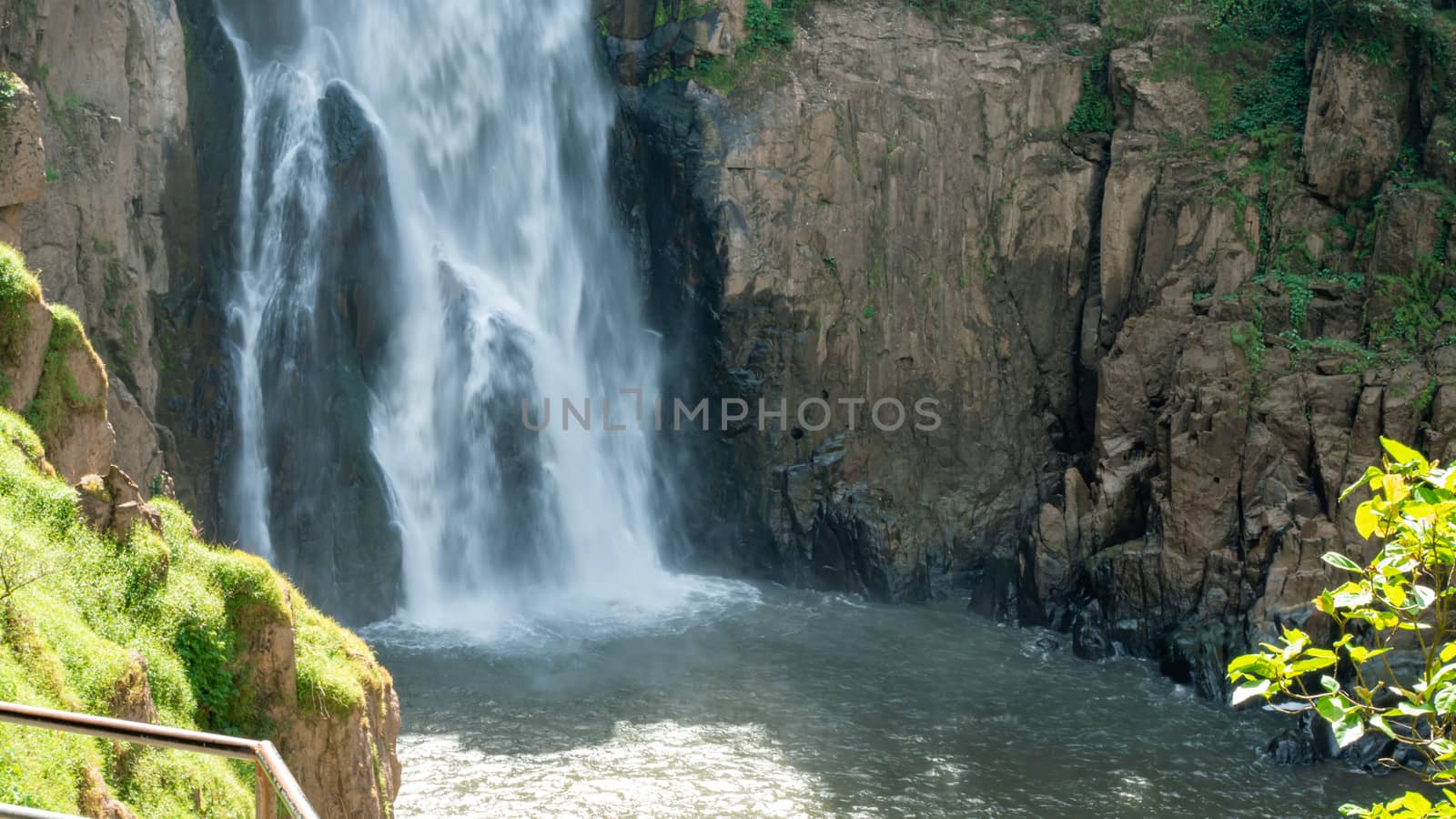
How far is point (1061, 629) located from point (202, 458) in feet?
60.4

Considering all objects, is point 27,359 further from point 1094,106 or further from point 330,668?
point 1094,106

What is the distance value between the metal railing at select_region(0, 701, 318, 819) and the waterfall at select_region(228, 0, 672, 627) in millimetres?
22107

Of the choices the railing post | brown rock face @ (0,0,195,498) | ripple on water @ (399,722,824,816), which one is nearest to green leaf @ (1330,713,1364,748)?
the railing post

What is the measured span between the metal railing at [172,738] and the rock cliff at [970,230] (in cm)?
2457

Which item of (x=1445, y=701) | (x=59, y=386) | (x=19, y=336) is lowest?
(x=1445, y=701)

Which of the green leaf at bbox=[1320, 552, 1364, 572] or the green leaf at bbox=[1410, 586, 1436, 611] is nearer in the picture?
the green leaf at bbox=[1410, 586, 1436, 611]

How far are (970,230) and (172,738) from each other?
1130 inches

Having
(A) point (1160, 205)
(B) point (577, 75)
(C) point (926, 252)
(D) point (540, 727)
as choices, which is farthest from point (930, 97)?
(D) point (540, 727)

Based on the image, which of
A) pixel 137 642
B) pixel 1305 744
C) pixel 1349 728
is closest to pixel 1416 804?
pixel 1349 728

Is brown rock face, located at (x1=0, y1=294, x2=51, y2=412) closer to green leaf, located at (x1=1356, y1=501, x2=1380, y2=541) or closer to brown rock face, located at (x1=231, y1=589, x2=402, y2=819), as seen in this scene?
brown rock face, located at (x1=231, y1=589, x2=402, y2=819)

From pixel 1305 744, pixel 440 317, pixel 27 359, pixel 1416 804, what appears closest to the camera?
pixel 1416 804

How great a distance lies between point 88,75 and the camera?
22578 millimetres

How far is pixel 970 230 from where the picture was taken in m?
31.1

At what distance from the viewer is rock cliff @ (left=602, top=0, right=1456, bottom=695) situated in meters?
27.6
